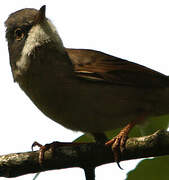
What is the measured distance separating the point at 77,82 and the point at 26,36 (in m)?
1.01

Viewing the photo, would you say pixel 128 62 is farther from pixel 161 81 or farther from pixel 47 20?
pixel 47 20

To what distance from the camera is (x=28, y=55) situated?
4.59 metres

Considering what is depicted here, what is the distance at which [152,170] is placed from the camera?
267 cm

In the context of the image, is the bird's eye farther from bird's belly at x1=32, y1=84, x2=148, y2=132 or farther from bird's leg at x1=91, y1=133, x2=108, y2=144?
bird's leg at x1=91, y1=133, x2=108, y2=144

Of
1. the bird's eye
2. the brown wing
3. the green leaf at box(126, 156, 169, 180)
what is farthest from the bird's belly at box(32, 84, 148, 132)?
the green leaf at box(126, 156, 169, 180)

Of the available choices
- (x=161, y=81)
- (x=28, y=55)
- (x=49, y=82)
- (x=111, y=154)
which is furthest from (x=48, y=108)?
(x=161, y=81)

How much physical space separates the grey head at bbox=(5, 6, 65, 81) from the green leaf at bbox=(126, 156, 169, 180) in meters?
2.30

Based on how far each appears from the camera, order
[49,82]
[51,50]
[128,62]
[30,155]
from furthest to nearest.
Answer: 1. [128,62]
2. [51,50]
3. [49,82]
4. [30,155]

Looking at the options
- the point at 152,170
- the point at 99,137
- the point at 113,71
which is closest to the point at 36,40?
the point at 113,71

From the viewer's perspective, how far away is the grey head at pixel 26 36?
4.65 m

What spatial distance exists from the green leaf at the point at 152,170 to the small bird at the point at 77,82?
1139mm

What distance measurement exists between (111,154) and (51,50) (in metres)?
1.76

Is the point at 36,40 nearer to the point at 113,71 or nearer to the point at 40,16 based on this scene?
the point at 40,16

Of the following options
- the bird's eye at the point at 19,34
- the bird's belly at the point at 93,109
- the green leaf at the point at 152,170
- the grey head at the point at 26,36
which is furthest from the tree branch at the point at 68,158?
the bird's eye at the point at 19,34
